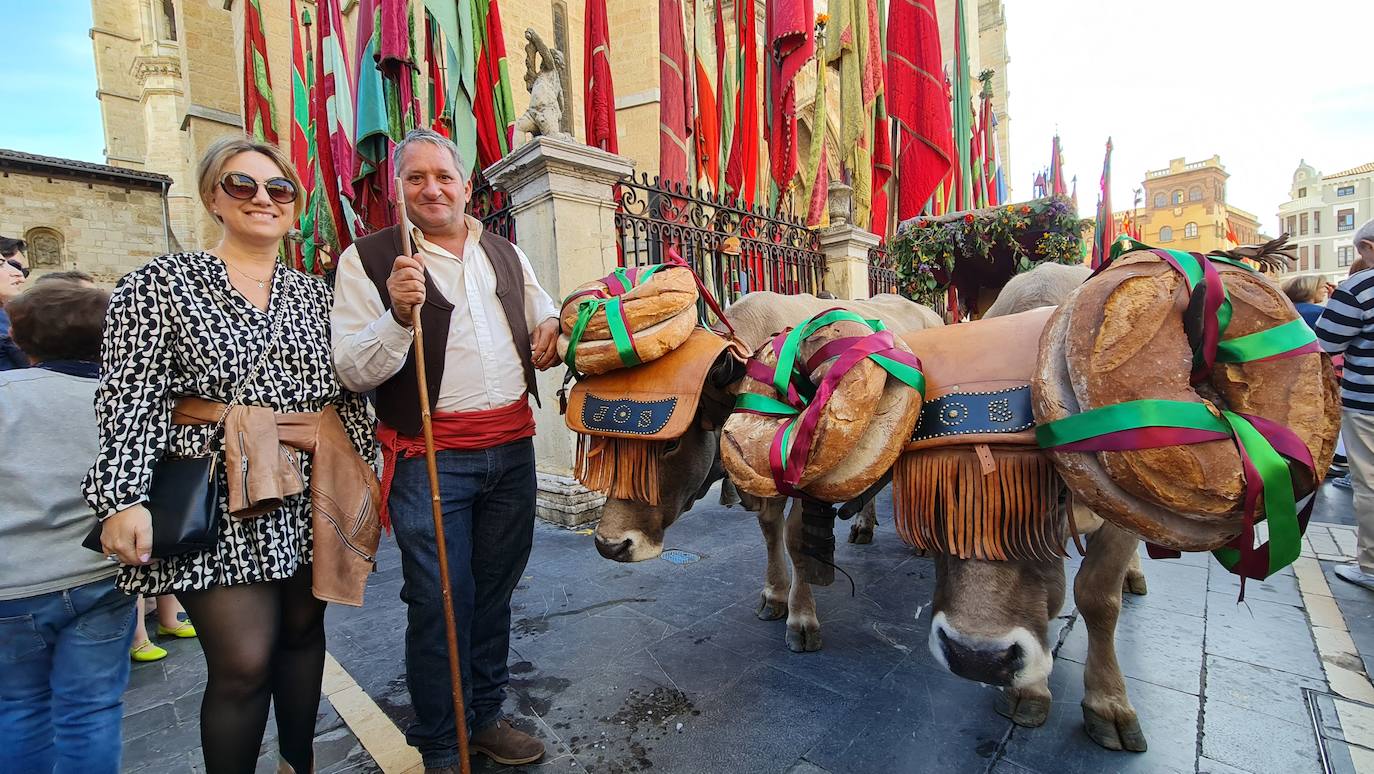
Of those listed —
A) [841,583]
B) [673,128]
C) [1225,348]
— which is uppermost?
[673,128]

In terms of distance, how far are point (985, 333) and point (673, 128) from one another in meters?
7.61

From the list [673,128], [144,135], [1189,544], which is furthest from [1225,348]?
[144,135]

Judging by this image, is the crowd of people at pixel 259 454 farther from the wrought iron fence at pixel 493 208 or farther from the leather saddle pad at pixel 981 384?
the wrought iron fence at pixel 493 208

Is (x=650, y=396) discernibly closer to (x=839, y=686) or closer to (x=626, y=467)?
(x=626, y=467)

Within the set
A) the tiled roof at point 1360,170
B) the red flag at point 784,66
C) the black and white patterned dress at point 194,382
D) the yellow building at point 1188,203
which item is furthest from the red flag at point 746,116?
the tiled roof at point 1360,170

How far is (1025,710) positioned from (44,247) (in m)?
31.1

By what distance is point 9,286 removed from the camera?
11.2ft

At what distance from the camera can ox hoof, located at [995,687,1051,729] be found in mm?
2504

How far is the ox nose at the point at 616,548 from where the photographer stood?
218cm

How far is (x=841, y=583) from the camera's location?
4.29 metres

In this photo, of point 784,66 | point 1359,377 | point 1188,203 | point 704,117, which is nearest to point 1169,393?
point 1359,377

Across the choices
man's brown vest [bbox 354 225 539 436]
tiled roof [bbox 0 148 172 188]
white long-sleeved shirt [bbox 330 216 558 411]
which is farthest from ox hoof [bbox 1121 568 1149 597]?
tiled roof [bbox 0 148 172 188]

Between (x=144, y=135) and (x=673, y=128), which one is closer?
(x=673, y=128)

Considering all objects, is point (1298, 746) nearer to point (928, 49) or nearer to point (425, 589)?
point (425, 589)
